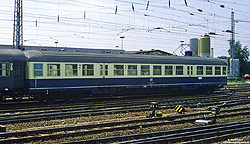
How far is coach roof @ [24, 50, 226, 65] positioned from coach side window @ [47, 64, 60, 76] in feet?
1.10

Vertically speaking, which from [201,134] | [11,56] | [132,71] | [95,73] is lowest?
[201,134]

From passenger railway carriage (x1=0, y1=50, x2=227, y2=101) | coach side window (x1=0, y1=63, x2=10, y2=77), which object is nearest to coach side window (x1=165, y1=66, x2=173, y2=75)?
passenger railway carriage (x1=0, y1=50, x2=227, y2=101)

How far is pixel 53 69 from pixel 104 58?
12.1 ft

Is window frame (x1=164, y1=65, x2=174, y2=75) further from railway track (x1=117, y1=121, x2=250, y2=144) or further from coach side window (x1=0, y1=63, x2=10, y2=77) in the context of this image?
coach side window (x1=0, y1=63, x2=10, y2=77)

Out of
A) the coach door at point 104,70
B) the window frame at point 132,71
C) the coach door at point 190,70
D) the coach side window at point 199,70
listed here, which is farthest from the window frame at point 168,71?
the coach door at point 104,70

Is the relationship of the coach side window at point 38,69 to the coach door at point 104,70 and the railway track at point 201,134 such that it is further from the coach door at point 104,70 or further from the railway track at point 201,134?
the railway track at point 201,134

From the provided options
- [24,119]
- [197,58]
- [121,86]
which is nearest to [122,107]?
[121,86]

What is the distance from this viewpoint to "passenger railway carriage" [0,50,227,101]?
1697 centimetres

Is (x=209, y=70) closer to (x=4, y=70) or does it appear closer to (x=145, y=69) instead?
(x=145, y=69)

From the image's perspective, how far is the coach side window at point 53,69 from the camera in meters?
17.6

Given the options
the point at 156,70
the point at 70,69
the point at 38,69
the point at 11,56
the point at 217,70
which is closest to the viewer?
the point at 11,56

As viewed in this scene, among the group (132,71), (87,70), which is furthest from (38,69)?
(132,71)

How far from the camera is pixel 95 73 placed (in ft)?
63.2

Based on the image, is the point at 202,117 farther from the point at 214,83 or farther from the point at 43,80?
the point at 214,83
